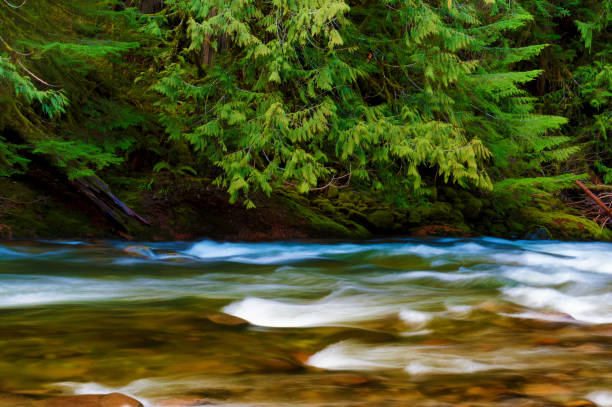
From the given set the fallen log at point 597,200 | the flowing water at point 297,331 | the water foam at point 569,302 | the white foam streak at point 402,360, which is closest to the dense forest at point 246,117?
the flowing water at point 297,331

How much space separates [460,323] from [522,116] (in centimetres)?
847

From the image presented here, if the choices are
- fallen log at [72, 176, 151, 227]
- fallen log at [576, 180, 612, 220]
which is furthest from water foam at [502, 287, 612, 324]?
fallen log at [576, 180, 612, 220]

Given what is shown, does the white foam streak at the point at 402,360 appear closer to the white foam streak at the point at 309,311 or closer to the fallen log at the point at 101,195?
the white foam streak at the point at 309,311

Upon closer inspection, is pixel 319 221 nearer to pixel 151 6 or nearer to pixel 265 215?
pixel 265 215

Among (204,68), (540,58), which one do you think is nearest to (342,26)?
(204,68)

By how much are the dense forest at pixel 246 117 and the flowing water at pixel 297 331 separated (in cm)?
142

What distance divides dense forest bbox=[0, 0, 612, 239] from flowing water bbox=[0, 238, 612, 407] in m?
1.42

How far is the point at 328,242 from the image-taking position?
980 centimetres

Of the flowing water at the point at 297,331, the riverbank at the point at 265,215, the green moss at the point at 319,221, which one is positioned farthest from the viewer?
the green moss at the point at 319,221

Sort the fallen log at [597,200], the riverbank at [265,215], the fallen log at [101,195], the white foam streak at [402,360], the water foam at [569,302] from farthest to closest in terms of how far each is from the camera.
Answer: the fallen log at [597,200] → the riverbank at [265,215] → the fallen log at [101,195] → the water foam at [569,302] → the white foam streak at [402,360]

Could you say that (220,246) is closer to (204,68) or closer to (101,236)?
(101,236)

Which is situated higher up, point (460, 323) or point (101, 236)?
point (101, 236)

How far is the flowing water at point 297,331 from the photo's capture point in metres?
2.65

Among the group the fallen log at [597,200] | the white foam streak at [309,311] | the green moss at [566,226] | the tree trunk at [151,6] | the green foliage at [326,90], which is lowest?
the green moss at [566,226]
